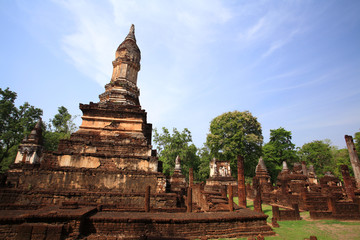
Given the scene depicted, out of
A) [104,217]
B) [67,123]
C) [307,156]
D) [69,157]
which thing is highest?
[67,123]

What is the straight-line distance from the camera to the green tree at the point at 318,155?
145ft

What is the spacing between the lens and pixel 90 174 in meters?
10.4

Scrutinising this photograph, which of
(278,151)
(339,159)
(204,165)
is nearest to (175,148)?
(204,165)

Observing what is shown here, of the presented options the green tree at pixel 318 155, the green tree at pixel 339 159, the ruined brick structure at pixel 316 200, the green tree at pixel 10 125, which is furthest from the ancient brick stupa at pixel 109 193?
the green tree at pixel 318 155

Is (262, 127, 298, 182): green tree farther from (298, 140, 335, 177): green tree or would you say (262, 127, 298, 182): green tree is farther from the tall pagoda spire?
the tall pagoda spire

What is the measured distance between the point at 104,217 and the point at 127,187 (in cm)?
359

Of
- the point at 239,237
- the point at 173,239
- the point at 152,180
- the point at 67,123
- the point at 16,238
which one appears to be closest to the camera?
the point at 16,238

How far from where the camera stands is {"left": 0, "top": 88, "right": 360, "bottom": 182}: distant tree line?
29.2 metres

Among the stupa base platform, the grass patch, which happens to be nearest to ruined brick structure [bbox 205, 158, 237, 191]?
the grass patch

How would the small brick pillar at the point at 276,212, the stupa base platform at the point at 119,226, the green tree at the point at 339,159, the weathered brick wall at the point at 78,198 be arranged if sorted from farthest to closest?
1. the green tree at the point at 339,159
2. the small brick pillar at the point at 276,212
3. the weathered brick wall at the point at 78,198
4. the stupa base platform at the point at 119,226

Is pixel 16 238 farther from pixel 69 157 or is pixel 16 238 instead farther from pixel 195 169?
pixel 195 169

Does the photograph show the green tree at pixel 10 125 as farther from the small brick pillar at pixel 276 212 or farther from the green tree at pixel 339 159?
the green tree at pixel 339 159

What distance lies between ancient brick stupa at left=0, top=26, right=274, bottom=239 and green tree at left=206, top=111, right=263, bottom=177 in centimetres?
1564

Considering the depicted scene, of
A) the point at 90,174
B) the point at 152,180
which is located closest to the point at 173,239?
the point at 152,180
